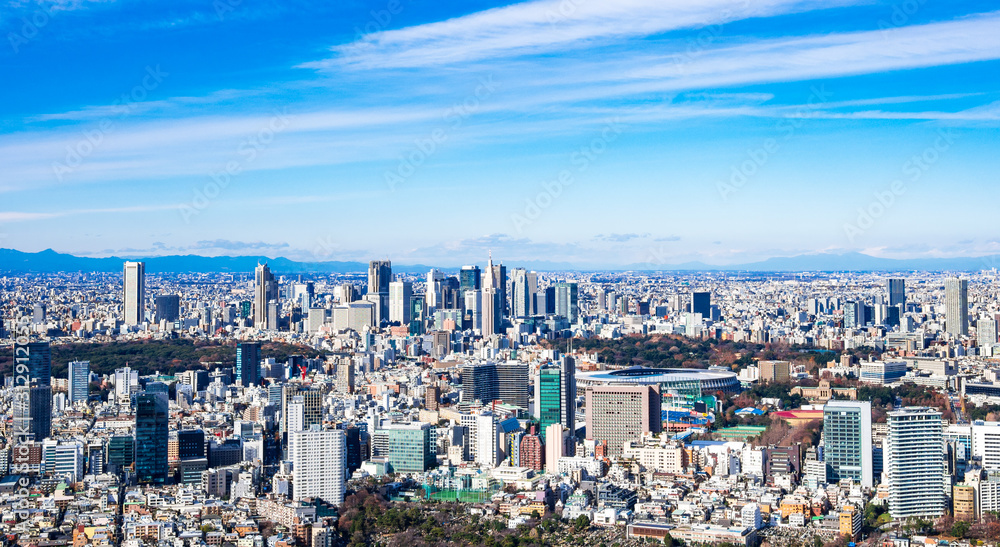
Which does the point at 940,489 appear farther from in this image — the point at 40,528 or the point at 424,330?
the point at 424,330

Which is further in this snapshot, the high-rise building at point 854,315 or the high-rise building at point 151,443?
the high-rise building at point 854,315

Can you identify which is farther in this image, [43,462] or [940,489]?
[43,462]

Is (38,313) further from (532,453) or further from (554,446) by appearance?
(554,446)

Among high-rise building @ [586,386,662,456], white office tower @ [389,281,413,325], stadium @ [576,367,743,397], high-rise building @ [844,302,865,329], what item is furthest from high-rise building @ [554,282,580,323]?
high-rise building @ [586,386,662,456]

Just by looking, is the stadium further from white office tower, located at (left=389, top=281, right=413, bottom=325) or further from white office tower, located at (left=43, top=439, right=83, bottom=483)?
white office tower, located at (left=389, top=281, right=413, bottom=325)

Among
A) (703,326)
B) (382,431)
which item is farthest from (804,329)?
(382,431)

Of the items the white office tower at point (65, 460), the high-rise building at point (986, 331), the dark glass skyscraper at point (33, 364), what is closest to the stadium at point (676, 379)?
the white office tower at point (65, 460)

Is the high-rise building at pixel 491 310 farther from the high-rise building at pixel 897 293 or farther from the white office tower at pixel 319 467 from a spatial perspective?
the white office tower at pixel 319 467
